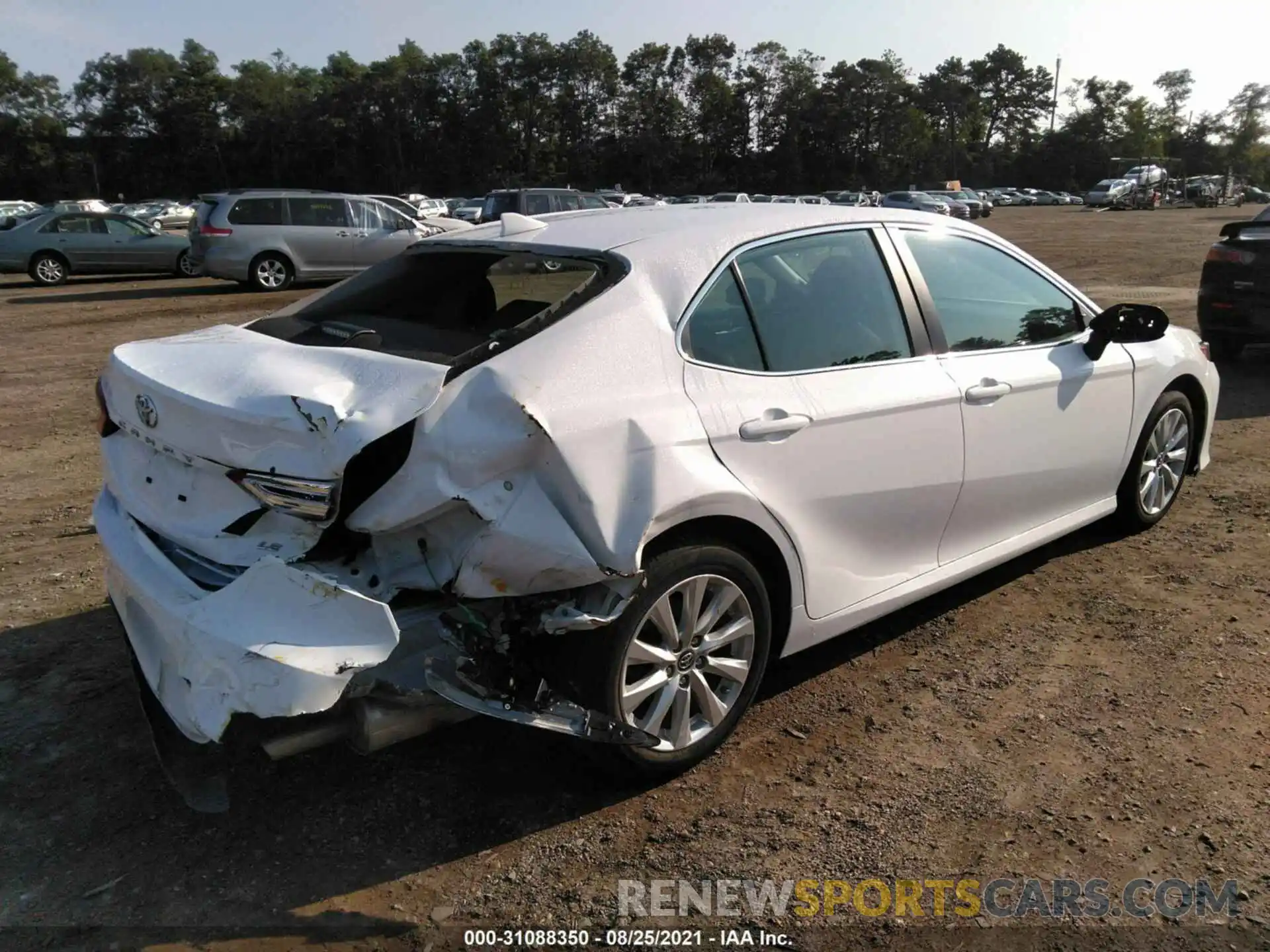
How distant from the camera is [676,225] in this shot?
3410 mm

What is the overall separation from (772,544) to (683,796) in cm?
82

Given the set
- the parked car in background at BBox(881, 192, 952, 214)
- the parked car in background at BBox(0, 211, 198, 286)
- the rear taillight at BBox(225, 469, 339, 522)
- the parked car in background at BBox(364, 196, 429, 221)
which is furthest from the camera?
the parked car in background at BBox(881, 192, 952, 214)

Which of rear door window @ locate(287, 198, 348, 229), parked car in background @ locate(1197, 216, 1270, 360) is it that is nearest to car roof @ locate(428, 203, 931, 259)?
parked car in background @ locate(1197, 216, 1270, 360)

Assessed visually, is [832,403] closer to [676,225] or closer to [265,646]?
[676,225]

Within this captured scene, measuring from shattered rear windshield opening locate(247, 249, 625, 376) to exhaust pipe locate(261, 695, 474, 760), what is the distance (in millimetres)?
921

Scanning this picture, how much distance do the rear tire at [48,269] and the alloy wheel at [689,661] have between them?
20.9 metres

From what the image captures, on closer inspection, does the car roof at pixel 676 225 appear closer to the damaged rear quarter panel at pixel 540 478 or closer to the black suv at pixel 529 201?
the damaged rear quarter panel at pixel 540 478

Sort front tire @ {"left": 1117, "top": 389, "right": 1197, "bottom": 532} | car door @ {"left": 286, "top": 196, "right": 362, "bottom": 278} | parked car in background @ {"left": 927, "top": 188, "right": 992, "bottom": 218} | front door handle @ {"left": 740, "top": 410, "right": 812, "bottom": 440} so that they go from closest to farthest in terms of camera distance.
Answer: front door handle @ {"left": 740, "top": 410, "right": 812, "bottom": 440}, front tire @ {"left": 1117, "top": 389, "right": 1197, "bottom": 532}, car door @ {"left": 286, "top": 196, "right": 362, "bottom": 278}, parked car in background @ {"left": 927, "top": 188, "right": 992, "bottom": 218}

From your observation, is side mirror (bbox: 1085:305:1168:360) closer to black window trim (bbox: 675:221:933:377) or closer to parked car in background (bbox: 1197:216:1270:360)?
black window trim (bbox: 675:221:933:377)

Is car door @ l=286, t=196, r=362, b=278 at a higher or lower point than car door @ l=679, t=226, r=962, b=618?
lower

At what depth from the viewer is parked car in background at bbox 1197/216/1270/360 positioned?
341 inches

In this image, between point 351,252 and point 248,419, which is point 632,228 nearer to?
point 248,419

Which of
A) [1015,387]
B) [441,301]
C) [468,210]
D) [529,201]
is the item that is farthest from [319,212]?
[468,210]

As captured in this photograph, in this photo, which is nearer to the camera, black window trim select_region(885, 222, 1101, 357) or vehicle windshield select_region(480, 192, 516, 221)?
black window trim select_region(885, 222, 1101, 357)
